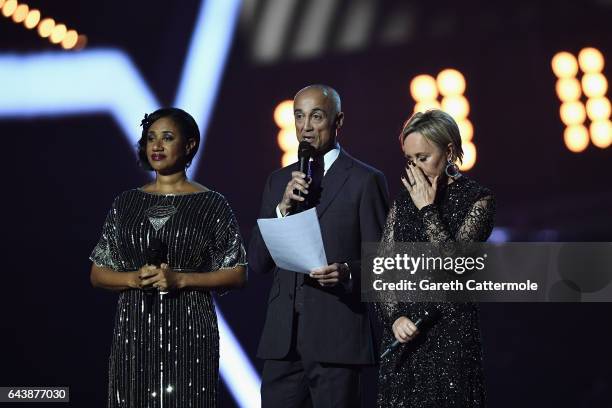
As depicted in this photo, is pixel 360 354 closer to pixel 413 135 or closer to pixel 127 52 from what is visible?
pixel 413 135

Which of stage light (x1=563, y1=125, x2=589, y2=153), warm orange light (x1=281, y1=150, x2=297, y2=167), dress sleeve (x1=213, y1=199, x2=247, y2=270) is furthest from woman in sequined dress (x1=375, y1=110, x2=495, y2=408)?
stage light (x1=563, y1=125, x2=589, y2=153)

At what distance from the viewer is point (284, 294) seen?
3.07 m

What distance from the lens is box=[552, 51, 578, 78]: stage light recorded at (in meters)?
4.16

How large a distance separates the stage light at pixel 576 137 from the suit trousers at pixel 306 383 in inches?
67.0

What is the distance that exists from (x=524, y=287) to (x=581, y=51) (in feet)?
3.67

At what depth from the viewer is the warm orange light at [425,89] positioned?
4.16 m

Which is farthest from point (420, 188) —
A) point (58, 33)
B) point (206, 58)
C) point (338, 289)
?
point (58, 33)

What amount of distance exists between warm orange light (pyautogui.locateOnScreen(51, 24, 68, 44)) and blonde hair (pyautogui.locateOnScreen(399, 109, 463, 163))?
2.27 metres

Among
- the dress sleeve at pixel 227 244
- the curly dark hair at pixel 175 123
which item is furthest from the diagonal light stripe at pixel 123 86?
the dress sleeve at pixel 227 244

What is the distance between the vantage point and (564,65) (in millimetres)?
4168

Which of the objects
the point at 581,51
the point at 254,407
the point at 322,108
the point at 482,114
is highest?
the point at 581,51

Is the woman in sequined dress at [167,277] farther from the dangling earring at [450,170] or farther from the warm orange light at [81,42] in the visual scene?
the warm orange light at [81,42]

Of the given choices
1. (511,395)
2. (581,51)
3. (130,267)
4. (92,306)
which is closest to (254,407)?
(92,306)

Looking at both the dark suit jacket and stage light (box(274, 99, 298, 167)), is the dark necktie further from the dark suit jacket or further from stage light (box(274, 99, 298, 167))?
stage light (box(274, 99, 298, 167))
